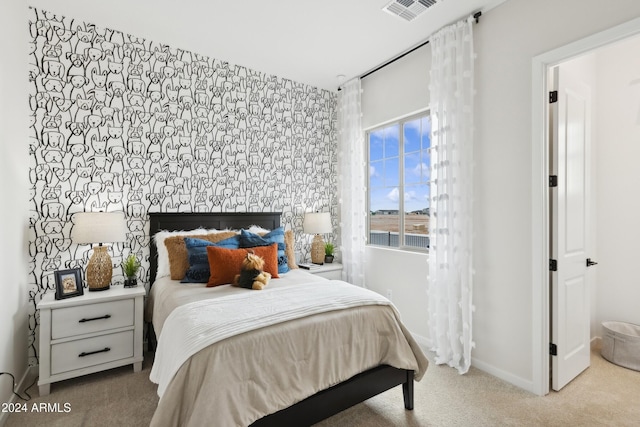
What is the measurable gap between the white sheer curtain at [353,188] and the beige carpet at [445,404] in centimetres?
156

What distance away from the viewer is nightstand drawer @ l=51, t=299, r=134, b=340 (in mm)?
2267

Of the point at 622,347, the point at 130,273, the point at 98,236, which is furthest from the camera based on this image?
the point at 130,273

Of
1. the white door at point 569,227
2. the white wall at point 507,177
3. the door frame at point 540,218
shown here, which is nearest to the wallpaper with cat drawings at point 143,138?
the white wall at point 507,177

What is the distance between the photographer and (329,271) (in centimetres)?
368

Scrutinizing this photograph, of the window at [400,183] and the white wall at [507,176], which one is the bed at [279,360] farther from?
A: the window at [400,183]

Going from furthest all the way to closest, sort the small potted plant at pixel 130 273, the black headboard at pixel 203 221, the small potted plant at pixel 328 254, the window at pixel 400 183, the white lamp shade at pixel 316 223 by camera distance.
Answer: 1. the small potted plant at pixel 328 254
2. the white lamp shade at pixel 316 223
3. the window at pixel 400 183
4. the black headboard at pixel 203 221
5. the small potted plant at pixel 130 273

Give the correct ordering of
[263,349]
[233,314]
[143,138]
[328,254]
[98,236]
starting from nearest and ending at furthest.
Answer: [263,349]
[233,314]
[98,236]
[143,138]
[328,254]

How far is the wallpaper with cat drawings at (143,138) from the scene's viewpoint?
2.61 metres

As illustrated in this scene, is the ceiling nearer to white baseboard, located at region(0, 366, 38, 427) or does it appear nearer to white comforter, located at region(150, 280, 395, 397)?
white comforter, located at region(150, 280, 395, 397)

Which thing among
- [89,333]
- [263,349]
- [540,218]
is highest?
[540,218]

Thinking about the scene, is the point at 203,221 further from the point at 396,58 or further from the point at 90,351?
the point at 396,58

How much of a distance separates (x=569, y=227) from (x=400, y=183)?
5.12 ft

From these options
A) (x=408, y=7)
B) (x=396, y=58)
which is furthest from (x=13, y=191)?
(x=396, y=58)

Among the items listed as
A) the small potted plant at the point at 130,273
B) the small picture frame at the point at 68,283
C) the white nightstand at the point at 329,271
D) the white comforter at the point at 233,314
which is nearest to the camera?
the white comforter at the point at 233,314
